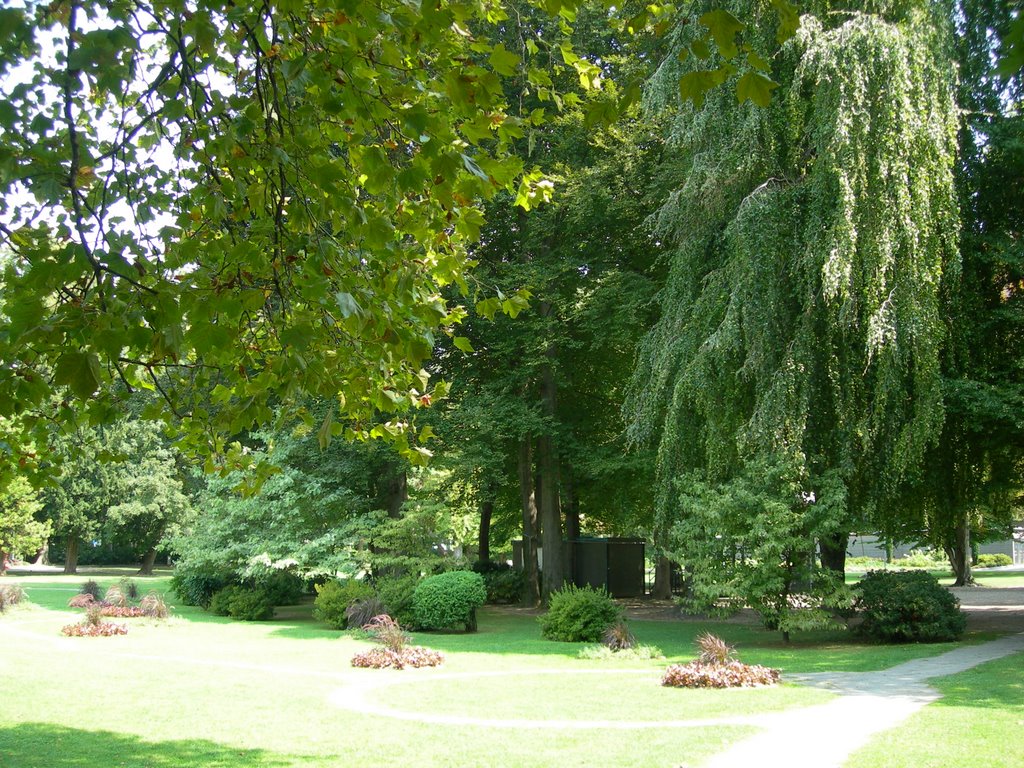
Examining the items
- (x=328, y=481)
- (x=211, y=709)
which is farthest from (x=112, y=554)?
(x=211, y=709)

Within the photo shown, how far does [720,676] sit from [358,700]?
4.52m

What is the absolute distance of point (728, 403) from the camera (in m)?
14.6

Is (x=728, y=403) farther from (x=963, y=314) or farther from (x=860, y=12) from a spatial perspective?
(x=860, y=12)

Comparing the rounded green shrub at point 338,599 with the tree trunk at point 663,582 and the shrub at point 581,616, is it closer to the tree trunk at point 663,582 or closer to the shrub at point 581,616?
the shrub at point 581,616

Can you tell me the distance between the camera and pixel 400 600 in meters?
18.7

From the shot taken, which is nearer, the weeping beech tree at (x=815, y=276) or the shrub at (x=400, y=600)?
the weeping beech tree at (x=815, y=276)

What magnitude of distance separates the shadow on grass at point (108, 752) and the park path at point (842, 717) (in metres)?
4.10

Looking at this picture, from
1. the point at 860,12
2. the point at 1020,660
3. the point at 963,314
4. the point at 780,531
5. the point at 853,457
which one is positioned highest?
the point at 860,12

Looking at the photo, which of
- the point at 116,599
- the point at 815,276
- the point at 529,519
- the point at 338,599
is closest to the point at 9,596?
the point at 116,599

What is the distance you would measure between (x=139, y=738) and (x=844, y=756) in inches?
259

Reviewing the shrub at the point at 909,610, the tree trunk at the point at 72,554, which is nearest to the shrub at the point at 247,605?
the shrub at the point at 909,610

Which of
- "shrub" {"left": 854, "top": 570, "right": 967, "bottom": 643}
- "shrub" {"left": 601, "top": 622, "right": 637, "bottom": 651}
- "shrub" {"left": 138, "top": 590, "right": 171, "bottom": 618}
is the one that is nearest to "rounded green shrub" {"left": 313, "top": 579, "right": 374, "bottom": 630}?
"shrub" {"left": 138, "top": 590, "right": 171, "bottom": 618}

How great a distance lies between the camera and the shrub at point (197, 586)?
2425 cm

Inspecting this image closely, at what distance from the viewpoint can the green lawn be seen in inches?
313
